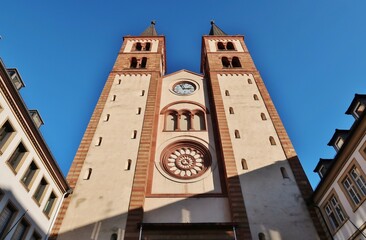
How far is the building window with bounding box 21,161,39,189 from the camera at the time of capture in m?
17.9

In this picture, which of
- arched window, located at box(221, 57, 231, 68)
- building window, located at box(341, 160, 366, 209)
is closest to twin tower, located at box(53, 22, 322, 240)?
arched window, located at box(221, 57, 231, 68)

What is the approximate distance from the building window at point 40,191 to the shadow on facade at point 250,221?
285 centimetres

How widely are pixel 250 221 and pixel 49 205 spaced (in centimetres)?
1412

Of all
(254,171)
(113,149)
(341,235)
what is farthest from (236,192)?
(113,149)

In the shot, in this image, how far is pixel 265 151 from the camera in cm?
2561

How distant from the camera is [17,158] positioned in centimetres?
1748

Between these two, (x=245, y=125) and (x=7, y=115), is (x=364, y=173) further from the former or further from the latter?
(x=7, y=115)

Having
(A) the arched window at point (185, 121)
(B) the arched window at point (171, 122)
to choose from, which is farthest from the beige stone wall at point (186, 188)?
(A) the arched window at point (185, 121)

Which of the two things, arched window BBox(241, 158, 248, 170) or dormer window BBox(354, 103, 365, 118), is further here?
arched window BBox(241, 158, 248, 170)

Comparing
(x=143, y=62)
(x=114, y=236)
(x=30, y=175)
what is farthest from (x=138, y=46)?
(x=114, y=236)

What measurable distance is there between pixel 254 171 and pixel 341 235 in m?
7.69

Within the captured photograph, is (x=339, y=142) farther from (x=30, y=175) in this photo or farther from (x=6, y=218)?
(x=6, y=218)

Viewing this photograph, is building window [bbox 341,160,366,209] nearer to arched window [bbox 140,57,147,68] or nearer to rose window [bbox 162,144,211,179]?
rose window [bbox 162,144,211,179]

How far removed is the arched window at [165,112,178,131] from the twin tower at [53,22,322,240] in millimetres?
117
